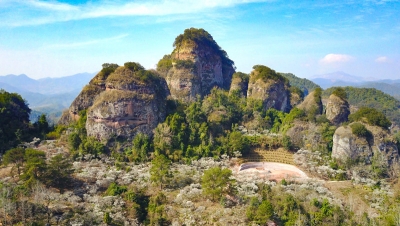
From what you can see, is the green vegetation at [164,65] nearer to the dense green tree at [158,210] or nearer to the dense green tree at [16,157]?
the dense green tree at [16,157]

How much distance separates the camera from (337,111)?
39.8 metres

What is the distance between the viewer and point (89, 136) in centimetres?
3288

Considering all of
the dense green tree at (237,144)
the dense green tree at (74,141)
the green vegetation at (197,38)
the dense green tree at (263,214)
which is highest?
the green vegetation at (197,38)

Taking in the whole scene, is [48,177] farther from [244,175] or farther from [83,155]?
[244,175]

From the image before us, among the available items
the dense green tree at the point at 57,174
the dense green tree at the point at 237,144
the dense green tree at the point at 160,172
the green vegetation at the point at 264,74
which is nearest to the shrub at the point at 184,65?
the green vegetation at the point at 264,74

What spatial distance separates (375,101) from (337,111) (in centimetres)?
4299

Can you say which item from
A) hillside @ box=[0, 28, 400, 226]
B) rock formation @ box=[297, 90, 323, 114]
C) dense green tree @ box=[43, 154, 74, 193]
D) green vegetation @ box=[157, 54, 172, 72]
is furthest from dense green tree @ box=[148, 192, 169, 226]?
green vegetation @ box=[157, 54, 172, 72]

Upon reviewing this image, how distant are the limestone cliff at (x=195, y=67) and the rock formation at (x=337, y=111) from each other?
19.8 meters

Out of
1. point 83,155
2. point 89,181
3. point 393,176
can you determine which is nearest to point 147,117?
point 83,155

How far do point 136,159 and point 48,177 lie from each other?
28.6 feet

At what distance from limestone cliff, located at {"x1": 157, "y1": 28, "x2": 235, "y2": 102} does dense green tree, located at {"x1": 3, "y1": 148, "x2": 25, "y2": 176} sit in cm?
2580

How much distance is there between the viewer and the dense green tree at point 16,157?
80.2ft

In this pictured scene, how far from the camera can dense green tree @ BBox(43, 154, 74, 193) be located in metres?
23.9

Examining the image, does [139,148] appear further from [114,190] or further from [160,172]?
[114,190]
